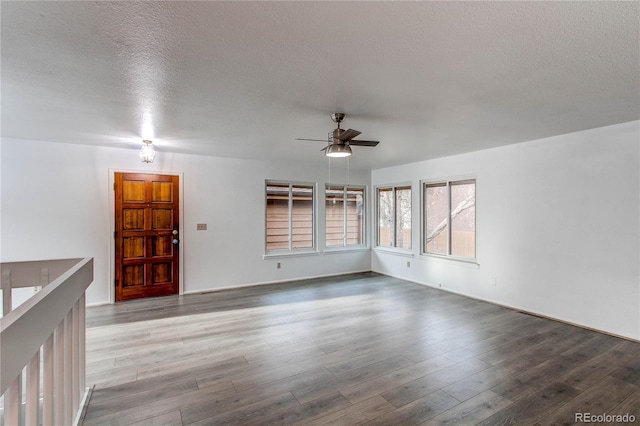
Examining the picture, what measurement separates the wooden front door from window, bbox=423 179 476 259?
15.0 feet

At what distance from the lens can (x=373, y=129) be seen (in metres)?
3.71

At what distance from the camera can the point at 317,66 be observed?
215 cm

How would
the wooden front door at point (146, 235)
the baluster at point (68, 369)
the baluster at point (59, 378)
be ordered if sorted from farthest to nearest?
the wooden front door at point (146, 235) < the baluster at point (68, 369) < the baluster at point (59, 378)

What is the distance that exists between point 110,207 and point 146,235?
0.66 m

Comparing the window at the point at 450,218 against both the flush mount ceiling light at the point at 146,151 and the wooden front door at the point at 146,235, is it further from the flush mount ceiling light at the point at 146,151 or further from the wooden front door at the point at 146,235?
the flush mount ceiling light at the point at 146,151

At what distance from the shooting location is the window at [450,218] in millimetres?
5230

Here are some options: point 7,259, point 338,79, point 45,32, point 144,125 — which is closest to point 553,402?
point 338,79

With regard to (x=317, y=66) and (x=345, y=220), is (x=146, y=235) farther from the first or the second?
(x=317, y=66)

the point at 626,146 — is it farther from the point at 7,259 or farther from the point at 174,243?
the point at 7,259

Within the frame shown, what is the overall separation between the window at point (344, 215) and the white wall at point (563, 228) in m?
2.40

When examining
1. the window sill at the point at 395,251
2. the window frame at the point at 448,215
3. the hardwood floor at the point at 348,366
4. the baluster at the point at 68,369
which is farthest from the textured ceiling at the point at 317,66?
the window sill at the point at 395,251

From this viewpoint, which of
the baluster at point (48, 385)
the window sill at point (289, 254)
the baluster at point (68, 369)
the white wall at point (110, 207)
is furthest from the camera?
the window sill at point (289, 254)

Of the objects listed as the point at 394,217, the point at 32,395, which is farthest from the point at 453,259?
the point at 32,395

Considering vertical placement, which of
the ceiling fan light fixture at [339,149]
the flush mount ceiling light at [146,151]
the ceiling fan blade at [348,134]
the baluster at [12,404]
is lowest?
the baluster at [12,404]
